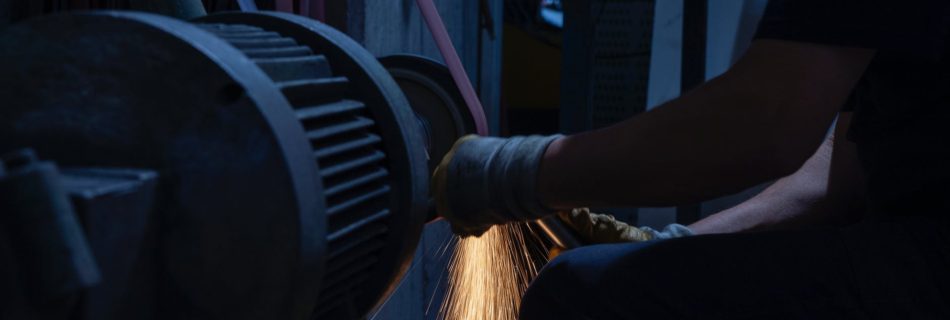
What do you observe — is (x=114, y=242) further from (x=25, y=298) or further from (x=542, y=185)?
(x=542, y=185)

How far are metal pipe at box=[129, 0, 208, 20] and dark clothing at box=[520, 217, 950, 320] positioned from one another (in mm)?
656

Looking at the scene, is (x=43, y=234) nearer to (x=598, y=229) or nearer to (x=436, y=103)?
(x=436, y=103)

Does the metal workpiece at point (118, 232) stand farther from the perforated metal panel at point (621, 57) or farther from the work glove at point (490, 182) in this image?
the perforated metal panel at point (621, 57)

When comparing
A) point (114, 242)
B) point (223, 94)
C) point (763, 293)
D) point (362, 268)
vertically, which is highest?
point (223, 94)

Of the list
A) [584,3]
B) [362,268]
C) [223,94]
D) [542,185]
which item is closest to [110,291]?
[223,94]

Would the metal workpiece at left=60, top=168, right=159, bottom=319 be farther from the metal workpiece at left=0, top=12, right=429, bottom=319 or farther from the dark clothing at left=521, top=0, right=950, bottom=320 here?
the dark clothing at left=521, top=0, right=950, bottom=320

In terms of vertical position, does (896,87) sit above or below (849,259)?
above

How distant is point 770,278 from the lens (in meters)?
1.35

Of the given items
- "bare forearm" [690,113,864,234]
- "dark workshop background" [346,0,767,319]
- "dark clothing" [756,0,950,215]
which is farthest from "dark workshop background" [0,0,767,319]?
"dark clothing" [756,0,950,215]

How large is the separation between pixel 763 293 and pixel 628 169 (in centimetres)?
27

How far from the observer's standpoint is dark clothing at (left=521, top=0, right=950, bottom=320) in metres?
1.30

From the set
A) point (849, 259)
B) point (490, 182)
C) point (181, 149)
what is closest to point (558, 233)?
point (490, 182)

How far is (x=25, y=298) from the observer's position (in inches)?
27.5

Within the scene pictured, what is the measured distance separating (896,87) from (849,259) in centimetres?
24
